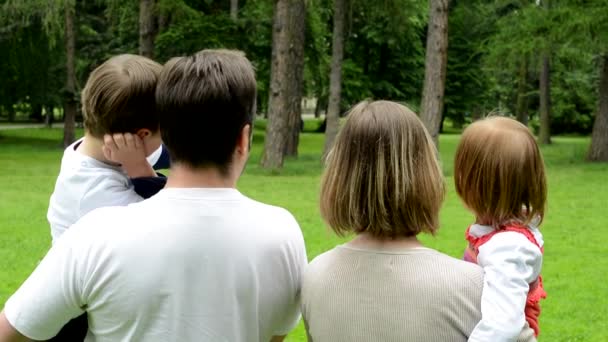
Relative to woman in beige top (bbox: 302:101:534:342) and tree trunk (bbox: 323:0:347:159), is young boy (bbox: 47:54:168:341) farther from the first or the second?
tree trunk (bbox: 323:0:347:159)

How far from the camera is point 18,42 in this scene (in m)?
29.5

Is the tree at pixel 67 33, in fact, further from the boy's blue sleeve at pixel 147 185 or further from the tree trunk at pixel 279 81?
the boy's blue sleeve at pixel 147 185

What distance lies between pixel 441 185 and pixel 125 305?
87cm

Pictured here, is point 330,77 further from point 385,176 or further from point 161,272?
point 161,272

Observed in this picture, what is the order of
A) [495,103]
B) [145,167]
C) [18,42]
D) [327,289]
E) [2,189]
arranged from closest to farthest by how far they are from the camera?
[327,289] < [145,167] < [2,189] < [18,42] < [495,103]

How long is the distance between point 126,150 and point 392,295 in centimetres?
82

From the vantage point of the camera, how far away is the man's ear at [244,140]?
77.4 inches

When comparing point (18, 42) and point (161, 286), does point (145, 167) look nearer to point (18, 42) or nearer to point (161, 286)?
point (161, 286)

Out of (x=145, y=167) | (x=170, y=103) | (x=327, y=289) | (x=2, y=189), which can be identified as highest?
(x=170, y=103)

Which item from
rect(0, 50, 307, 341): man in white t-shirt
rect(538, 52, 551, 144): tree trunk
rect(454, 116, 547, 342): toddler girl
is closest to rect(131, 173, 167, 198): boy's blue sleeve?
rect(0, 50, 307, 341): man in white t-shirt

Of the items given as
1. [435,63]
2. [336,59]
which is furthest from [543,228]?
[336,59]

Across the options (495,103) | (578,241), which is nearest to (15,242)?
(578,241)

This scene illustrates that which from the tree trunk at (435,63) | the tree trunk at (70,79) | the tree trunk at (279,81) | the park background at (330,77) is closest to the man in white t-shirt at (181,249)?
the park background at (330,77)

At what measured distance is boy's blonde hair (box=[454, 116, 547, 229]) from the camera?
7.77 ft
